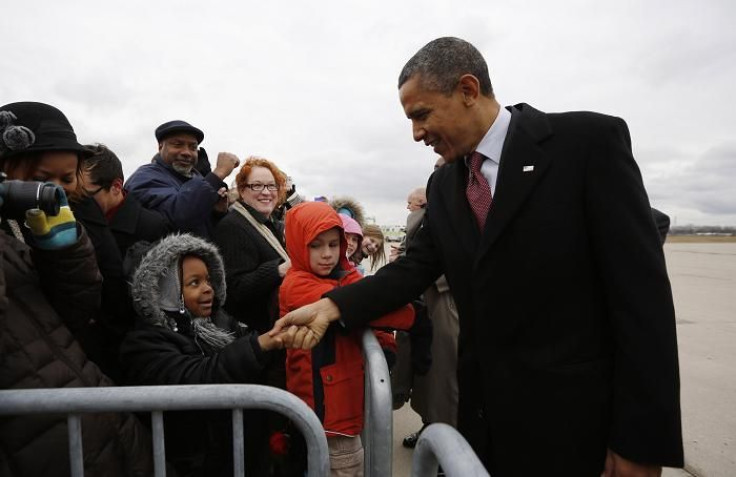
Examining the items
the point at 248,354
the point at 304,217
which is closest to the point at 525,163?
the point at 304,217

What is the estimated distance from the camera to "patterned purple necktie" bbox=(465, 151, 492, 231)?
5.28 ft

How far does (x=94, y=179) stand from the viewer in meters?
2.46

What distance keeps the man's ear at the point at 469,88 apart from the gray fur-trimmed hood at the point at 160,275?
1405 millimetres

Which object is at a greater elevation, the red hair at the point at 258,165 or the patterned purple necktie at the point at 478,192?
the red hair at the point at 258,165

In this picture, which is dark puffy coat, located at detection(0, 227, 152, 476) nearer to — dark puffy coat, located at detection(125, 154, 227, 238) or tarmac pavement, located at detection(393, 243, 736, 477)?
dark puffy coat, located at detection(125, 154, 227, 238)

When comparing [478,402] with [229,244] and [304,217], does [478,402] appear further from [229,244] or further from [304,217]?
[229,244]

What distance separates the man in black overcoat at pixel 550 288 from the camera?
1313mm

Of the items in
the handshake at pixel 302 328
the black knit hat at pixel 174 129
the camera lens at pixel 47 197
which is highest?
the black knit hat at pixel 174 129

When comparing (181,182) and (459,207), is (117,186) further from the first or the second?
(459,207)

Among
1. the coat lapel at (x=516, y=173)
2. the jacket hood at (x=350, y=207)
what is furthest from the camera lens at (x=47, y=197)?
the jacket hood at (x=350, y=207)

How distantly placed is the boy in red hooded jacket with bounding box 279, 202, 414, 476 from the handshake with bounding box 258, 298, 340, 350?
110mm

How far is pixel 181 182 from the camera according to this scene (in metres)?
3.33

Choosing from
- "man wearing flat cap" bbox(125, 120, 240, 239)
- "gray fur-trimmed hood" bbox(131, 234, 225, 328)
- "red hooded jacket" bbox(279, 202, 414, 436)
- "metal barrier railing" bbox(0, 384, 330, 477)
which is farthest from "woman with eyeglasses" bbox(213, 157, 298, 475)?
"metal barrier railing" bbox(0, 384, 330, 477)

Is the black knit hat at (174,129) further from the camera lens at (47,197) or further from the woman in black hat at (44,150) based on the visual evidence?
the camera lens at (47,197)
